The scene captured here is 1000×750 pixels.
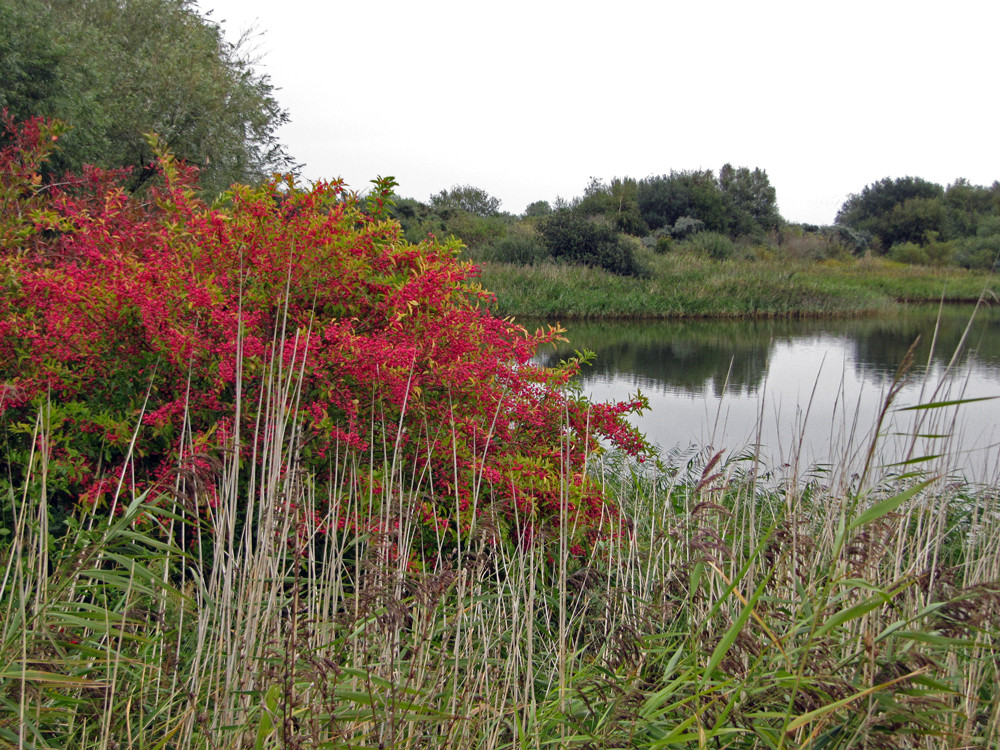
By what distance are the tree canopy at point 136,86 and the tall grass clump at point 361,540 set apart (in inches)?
260

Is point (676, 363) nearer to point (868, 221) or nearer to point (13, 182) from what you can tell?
point (13, 182)

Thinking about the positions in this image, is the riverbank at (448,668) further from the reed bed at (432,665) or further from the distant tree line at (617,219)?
the distant tree line at (617,219)

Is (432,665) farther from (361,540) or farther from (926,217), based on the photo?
(926,217)

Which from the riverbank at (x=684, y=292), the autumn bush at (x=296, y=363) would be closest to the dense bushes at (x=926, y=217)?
the riverbank at (x=684, y=292)

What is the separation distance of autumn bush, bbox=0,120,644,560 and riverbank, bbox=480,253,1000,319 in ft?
41.3

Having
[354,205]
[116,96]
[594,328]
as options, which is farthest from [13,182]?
[594,328]

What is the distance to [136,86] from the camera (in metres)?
12.2

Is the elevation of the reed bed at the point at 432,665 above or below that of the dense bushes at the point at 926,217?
→ below

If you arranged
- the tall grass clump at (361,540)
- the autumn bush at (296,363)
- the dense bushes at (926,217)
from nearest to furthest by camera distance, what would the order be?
the tall grass clump at (361,540) < the autumn bush at (296,363) < the dense bushes at (926,217)

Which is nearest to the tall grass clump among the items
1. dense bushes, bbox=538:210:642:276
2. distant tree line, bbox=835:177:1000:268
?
dense bushes, bbox=538:210:642:276

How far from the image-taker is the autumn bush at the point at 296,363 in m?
2.35

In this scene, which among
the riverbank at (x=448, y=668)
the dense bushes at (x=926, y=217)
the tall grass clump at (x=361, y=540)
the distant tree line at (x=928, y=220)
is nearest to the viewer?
the riverbank at (x=448, y=668)

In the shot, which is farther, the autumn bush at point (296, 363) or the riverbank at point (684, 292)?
the riverbank at point (684, 292)

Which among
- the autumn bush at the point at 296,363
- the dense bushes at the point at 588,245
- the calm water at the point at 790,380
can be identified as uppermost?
the dense bushes at the point at 588,245
